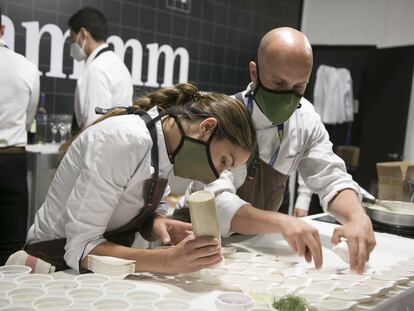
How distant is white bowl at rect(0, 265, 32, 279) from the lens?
4.02 ft

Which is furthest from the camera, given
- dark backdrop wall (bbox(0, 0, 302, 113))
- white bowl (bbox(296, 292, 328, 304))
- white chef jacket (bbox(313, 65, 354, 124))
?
white chef jacket (bbox(313, 65, 354, 124))

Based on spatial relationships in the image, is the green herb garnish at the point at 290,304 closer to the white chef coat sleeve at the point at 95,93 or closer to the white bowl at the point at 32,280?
the white bowl at the point at 32,280

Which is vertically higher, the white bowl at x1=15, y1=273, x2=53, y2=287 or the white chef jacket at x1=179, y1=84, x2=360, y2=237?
the white chef jacket at x1=179, y1=84, x2=360, y2=237

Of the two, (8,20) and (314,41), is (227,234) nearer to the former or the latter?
(8,20)

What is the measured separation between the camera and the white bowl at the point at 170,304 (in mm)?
1109

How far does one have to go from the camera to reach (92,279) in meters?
1.25

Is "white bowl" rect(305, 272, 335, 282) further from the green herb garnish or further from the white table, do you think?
the green herb garnish

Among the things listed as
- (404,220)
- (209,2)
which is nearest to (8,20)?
(209,2)

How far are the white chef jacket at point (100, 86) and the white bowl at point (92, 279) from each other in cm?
243

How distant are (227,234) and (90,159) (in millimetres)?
691

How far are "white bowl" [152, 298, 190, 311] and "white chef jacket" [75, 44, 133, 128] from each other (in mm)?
2605

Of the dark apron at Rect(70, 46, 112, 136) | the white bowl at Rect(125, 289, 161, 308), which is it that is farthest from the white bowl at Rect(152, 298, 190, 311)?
the dark apron at Rect(70, 46, 112, 136)

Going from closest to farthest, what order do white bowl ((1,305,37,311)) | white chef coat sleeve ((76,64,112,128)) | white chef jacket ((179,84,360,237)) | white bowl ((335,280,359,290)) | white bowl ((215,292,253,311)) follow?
white bowl ((1,305,37,311)) → white bowl ((215,292,253,311)) → white bowl ((335,280,359,290)) → white chef jacket ((179,84,360,237)) → white chef coat sleeve ((76,64,112,128))

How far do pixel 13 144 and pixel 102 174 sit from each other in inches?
83.4
